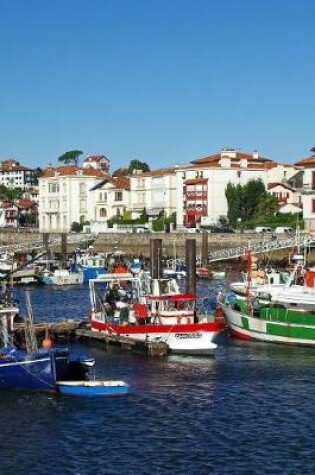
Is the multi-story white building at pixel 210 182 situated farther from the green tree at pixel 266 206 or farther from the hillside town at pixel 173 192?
the green tree at pixel 266 206

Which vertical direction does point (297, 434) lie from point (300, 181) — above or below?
below

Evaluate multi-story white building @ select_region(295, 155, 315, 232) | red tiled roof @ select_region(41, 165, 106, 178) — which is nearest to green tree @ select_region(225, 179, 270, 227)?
multi-story white building @ select_region(295, 155, 315, 232)

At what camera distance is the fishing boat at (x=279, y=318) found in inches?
1644

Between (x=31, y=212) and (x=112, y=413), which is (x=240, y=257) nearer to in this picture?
(x=112, y=413)

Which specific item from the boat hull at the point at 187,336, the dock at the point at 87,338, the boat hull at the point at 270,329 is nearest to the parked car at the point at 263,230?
the boat hull at the point at 270,329

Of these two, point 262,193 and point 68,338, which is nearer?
point 68,338

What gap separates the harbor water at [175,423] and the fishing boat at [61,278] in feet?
130

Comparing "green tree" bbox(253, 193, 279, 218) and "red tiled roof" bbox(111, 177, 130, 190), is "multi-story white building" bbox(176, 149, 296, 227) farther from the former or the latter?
"red tiled roof" bbox(111, 177, 130, 190)

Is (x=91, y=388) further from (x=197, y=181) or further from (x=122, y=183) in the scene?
(x=122, y=183)

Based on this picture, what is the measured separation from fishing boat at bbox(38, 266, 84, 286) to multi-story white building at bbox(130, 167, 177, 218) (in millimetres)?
46585

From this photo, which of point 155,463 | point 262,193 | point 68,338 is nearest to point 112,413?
point 155,463

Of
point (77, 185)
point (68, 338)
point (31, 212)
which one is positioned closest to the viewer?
point (68, 338)

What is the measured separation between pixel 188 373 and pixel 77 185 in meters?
101

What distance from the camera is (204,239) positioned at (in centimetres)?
8638
